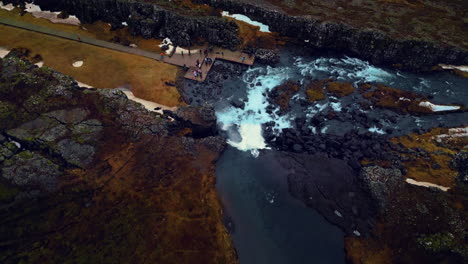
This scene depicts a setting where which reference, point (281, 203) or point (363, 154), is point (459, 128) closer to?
point (363, 154)

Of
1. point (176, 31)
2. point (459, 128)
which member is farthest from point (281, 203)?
point (176, 31)

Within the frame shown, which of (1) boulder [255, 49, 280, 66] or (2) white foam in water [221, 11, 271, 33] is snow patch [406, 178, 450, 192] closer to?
(1) boulder [255, 49, 280, 66]

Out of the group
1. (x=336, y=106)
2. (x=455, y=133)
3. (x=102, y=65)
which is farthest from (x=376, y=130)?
(x=102, y=65)

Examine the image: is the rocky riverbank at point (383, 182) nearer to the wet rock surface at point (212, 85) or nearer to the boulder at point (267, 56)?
the boulder at point (267, 56)

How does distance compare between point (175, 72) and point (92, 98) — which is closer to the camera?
point (92, 98)

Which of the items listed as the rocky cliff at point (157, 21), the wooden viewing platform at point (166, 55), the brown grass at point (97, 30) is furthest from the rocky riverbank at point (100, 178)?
the rocky cliff at point (157, 21)
